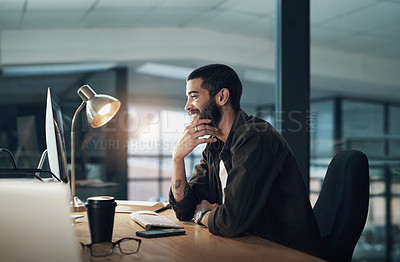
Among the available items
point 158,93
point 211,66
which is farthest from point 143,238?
point 158,93

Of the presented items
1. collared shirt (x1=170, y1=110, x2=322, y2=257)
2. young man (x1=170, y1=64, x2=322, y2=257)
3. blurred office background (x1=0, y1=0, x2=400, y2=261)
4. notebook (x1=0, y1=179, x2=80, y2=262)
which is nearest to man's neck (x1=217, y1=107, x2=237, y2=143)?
young man (x1=170, y1=64, x2=322, y2=257)

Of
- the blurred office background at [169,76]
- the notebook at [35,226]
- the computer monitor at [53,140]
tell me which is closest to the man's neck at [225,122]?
the computer monitor at [53,140]

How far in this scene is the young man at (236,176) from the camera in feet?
4.05

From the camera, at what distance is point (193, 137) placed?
163 centimetres

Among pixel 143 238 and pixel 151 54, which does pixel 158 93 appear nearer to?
pixel 151 54

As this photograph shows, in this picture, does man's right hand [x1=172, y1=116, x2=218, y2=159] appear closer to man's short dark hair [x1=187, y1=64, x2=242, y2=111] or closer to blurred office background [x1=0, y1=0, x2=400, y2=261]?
man's short dark hair [x1=187, y1=64, x2=242, y2=111]

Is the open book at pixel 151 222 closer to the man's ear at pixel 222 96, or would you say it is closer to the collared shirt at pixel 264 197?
the collared shirt at pixel 264 197

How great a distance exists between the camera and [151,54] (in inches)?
154

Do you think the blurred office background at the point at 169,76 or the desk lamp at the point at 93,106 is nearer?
the desk lamp at the point at 93,106

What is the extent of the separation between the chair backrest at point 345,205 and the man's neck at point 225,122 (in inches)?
18.9

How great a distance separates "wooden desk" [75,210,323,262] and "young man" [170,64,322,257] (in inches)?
2.5

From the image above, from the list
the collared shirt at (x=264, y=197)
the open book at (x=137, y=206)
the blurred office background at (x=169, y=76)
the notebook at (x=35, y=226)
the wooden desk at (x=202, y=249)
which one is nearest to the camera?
the notebook at (x=35, y=226)

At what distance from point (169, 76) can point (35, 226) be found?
372 cm

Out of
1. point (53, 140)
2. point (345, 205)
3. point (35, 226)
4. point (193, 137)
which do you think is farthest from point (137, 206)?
point (35, 226)
